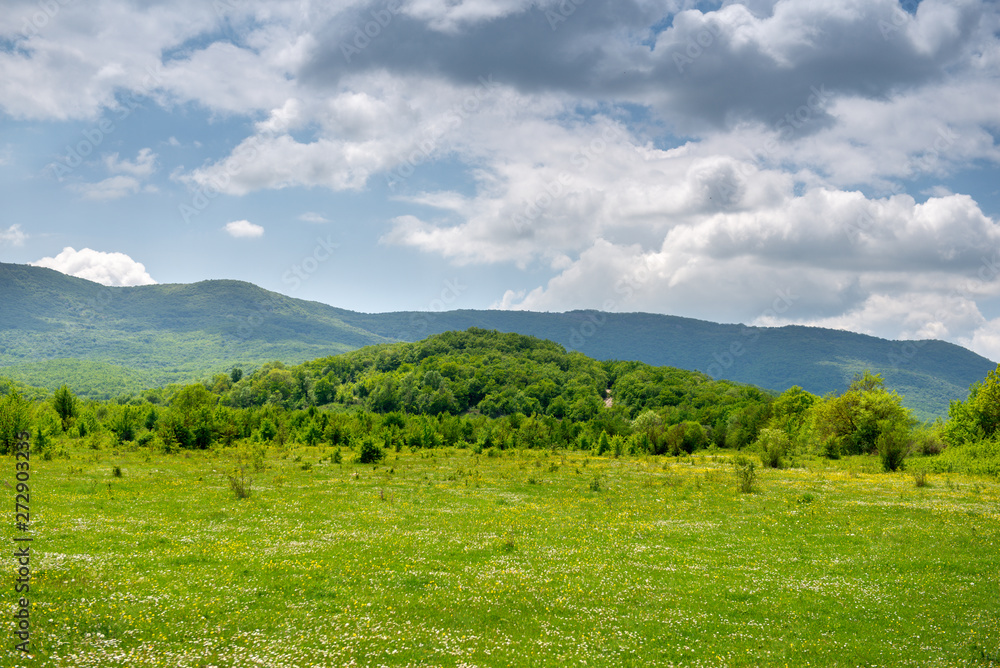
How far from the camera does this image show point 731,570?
19.6 metres

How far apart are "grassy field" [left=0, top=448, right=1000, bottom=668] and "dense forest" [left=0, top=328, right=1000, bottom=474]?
32.0 meters

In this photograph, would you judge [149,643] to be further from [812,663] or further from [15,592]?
[812,663]

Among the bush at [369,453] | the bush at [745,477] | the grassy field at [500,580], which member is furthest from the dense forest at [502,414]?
the grassy field at [500,580]

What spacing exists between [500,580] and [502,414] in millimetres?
120784

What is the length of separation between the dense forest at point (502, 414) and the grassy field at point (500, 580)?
105ft

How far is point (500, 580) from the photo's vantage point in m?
17.8

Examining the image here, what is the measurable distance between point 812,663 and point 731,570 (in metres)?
7.38

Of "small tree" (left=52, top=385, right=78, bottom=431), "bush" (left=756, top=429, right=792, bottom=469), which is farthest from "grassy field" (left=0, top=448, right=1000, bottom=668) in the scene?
"small tree" (left=52, top=385, right=78, bottom=431)

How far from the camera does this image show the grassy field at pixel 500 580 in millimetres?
12734

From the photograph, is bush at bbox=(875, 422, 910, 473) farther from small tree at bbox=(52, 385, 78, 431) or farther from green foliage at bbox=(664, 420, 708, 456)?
small tree at bbox=(52, 385, 78, 431)

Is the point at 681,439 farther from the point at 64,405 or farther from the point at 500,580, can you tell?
the point at 64,405

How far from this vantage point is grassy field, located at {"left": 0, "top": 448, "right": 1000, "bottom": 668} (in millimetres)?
12734

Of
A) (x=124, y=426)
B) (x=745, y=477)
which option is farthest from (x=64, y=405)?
(x=745, y=477)

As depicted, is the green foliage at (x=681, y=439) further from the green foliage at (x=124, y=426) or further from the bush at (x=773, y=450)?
the green foliage at (x=124, y=426)
